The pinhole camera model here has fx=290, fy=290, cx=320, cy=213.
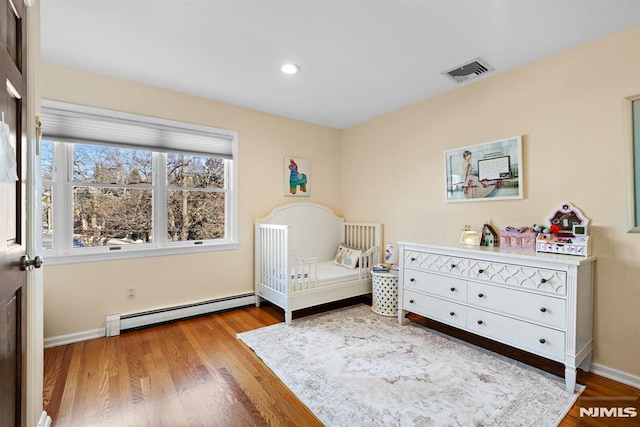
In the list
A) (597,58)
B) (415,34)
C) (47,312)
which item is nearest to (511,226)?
(597,58)

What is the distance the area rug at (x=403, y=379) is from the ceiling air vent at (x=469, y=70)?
230 cm

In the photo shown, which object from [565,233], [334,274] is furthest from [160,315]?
[565,233]

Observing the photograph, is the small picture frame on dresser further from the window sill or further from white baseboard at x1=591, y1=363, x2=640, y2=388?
the window sill

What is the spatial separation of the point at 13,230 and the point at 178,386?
4.48 feet

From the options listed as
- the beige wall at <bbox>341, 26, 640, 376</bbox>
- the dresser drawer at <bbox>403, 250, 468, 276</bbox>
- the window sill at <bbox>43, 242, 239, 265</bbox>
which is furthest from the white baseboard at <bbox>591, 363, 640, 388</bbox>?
the window sill at <bbox>43, 242, 239, 265</bbox>

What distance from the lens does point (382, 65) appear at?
240cm

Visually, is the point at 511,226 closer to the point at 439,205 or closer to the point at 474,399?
the point at 439,205

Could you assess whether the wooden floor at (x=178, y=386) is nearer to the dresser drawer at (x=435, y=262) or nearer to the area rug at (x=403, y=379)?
the area rug at (x=403, y=379)

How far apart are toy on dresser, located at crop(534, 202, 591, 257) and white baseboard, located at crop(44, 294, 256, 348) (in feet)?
9.42

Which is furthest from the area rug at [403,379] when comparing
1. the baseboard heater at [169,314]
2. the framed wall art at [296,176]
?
the framed wall art at [296,176]

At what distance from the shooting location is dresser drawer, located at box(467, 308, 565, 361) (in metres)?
1.86

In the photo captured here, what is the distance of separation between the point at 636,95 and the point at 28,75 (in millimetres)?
3327

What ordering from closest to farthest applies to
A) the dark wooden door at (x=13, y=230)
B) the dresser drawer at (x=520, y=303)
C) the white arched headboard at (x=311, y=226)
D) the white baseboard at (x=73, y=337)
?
the dark wooden door at (x=13, y=230) < the dresser drawer at (x=520, y=303) < the white baseboard at (x=73, y=337) < the white arched headboard at (x=311, y=226)

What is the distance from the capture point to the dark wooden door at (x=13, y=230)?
924mm
